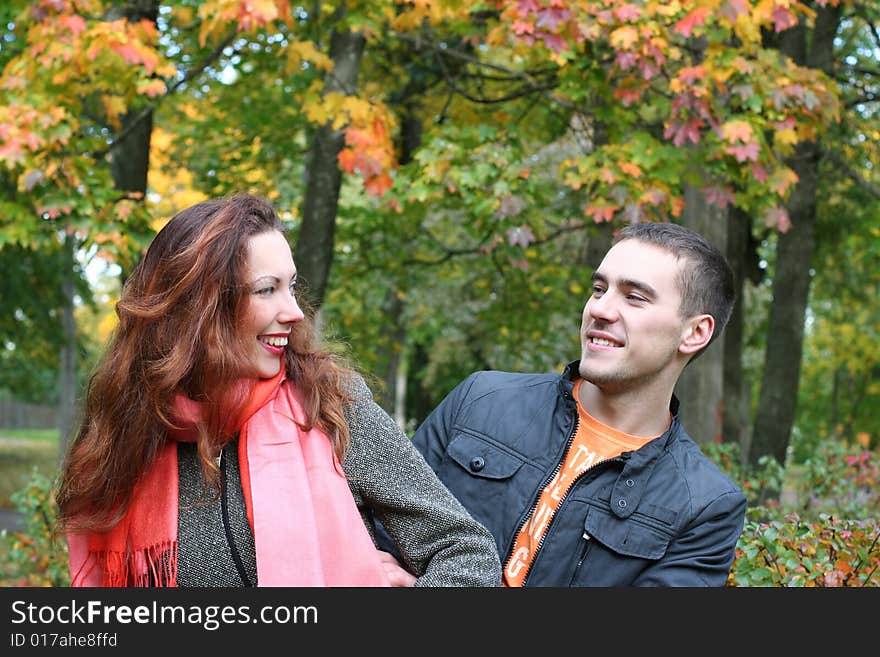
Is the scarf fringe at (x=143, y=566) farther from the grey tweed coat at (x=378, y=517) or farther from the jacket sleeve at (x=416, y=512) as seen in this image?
the jacket sleeve at (x=416, y=512)

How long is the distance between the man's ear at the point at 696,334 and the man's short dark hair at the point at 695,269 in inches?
0.8

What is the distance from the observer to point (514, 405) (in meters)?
3.15

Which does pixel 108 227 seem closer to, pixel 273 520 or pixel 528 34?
pixel 528 34

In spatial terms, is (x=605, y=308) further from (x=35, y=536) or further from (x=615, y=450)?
(x=35, y=536)

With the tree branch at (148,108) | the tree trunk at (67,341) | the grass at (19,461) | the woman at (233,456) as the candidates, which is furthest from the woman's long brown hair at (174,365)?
the grass at (19,461)

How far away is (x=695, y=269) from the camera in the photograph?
9.98 ft

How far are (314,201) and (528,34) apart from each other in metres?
2.13

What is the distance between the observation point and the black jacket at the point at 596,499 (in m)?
2.81

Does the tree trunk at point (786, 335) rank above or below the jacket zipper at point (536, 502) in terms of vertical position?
above

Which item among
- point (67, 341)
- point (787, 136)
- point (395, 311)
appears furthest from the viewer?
point (67, 341)

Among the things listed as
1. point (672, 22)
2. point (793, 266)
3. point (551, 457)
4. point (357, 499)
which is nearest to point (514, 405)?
point (551, 457)

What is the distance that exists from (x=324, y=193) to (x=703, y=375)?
10.3 ft

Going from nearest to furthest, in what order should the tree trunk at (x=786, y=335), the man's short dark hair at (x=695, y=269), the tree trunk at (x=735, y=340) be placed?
the man's short dark hair at (x=695, y=269) < the tree trunk at (x=786, y=335) < the tree trunk at (x=735, y=340)

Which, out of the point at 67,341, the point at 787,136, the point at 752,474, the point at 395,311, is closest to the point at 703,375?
the point at 752,474
